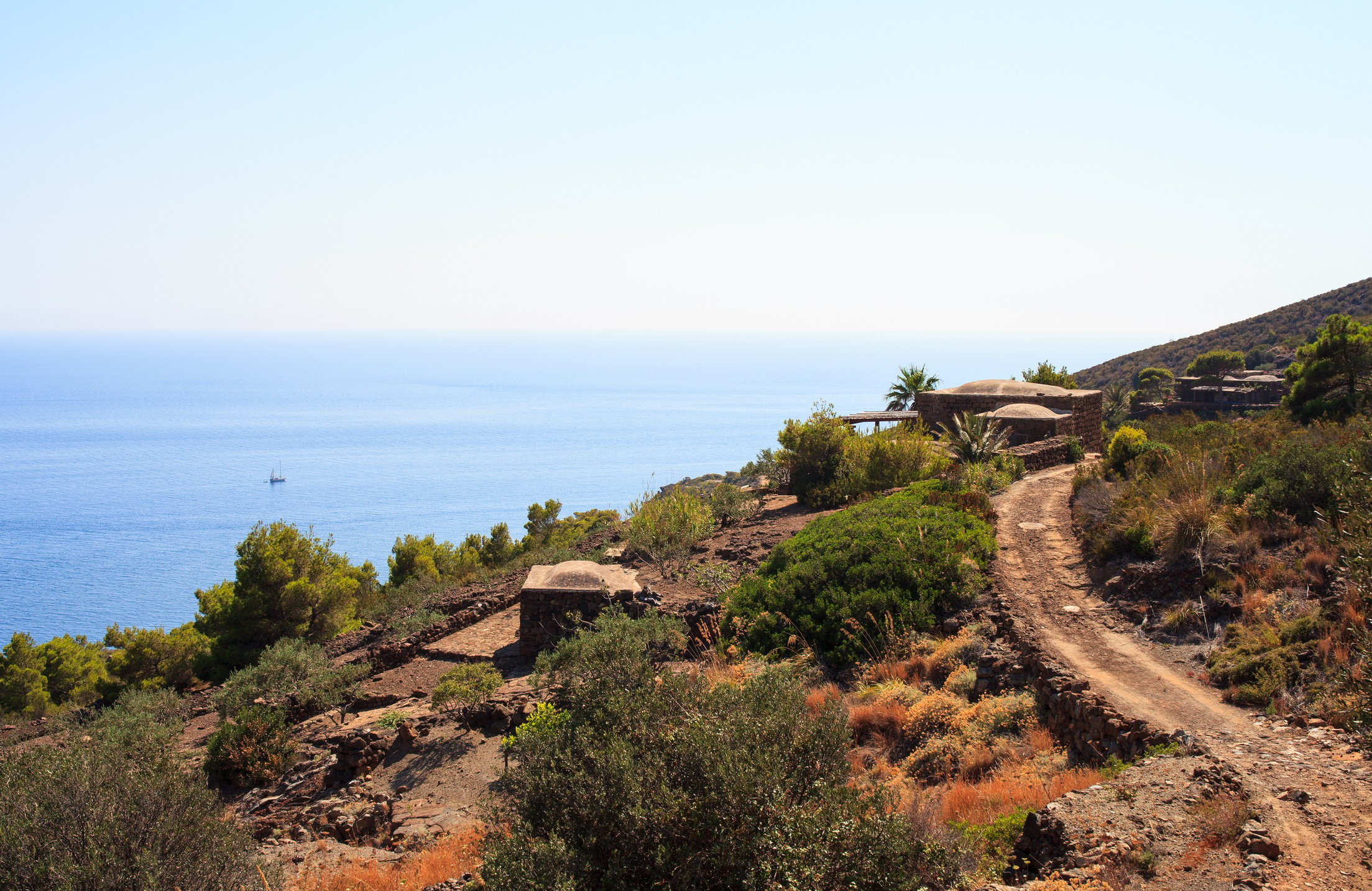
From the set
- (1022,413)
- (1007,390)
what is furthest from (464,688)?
(1007,390)

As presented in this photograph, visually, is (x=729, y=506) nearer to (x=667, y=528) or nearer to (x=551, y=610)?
(x=667, y=528)

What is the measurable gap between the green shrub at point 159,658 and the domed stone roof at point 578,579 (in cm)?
1232

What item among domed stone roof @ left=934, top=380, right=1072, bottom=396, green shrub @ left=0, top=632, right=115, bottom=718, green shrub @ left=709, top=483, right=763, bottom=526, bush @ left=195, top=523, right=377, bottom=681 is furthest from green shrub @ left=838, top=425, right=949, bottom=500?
green shrub @ left=0, top=632, right=115, bottom=718

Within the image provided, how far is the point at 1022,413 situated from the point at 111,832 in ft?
77.7

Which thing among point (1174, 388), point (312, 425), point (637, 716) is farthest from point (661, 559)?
point (312, 425)

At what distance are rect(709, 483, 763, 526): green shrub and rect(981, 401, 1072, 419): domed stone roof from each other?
8.68m

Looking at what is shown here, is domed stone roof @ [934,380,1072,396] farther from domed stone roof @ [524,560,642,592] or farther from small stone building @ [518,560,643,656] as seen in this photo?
small stone building @ [518,560,643,656]

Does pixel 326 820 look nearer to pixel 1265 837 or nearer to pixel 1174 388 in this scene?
pixel 1265 837

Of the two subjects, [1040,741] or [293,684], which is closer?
[1040,741]

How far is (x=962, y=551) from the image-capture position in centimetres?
1189

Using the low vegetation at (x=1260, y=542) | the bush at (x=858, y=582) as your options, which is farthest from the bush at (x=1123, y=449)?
the bush at (x=858, y=582)

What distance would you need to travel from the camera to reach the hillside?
61.6m

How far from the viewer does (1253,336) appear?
2655 inches

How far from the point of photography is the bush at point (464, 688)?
34.8 ft
